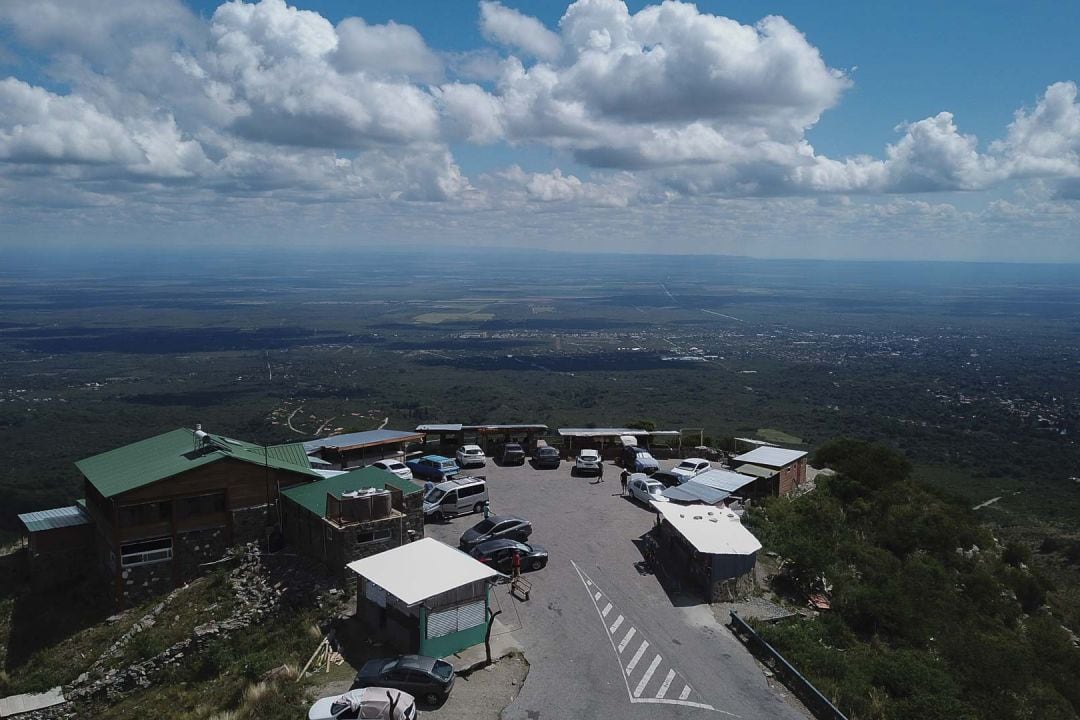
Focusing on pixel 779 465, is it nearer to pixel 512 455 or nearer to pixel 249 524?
pixel 512 455

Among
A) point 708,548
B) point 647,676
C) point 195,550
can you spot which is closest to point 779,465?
point 708,548

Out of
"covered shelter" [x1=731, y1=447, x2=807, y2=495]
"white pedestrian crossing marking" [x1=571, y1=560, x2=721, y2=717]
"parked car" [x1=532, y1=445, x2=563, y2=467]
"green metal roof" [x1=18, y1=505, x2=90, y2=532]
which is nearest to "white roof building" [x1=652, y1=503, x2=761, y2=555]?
"white pedestrian crossing marking" [x1=571, y1=560, x2=721, y2=717]

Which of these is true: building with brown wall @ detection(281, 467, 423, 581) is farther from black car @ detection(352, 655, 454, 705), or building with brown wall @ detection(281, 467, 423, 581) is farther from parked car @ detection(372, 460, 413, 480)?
parked car @ detection(372, 460, 413, 480)

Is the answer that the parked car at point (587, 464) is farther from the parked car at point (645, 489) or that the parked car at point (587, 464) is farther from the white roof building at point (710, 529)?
the white roof building at point (710, 529)

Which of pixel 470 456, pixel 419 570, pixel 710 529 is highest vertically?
pixel 419 570

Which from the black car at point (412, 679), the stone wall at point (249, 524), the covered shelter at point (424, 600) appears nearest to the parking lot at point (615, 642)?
the black car at point (412, 679)
